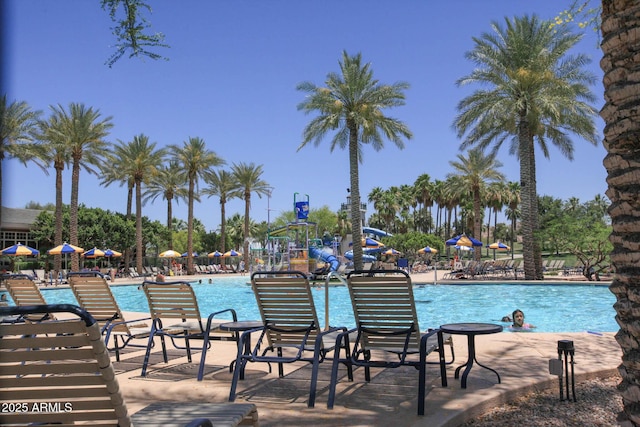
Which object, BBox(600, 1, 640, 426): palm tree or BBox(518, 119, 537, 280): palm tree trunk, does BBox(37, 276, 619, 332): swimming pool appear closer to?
BBox(518, 119, 537, 280): palm tree trunk

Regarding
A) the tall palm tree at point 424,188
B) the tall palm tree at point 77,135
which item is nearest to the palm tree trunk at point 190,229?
the tall palm tree at point 77,135

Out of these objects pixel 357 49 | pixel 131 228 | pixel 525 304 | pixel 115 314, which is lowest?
pixel 525 304

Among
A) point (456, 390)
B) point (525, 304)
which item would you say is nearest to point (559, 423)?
point (456, 390)

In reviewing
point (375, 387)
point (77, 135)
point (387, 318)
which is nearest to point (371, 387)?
point (375, 387)

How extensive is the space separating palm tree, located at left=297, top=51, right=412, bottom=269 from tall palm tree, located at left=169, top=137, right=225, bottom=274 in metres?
16.1

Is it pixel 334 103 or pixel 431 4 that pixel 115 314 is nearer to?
pixel 431 4

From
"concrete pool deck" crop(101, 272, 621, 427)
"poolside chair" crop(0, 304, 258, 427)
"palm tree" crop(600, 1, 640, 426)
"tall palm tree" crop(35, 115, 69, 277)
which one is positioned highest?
"tall palm tree" crop(35, 115, 69, 277)

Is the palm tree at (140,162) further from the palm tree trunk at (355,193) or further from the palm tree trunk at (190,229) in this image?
the palm tree trunk at (355,193)

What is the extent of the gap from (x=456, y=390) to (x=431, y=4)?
288 inches

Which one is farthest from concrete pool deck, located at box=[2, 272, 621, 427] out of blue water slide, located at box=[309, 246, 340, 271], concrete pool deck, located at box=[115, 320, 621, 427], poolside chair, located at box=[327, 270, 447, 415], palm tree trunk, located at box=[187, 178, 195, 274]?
palm tree trunk, located at box=[187, 178, 195, 274]

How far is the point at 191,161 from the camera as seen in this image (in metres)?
41.7

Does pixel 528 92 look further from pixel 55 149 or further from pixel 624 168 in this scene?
pixel 55 149

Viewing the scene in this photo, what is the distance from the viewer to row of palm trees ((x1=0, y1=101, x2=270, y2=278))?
30.3 metres

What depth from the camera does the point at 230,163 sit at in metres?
46.5
